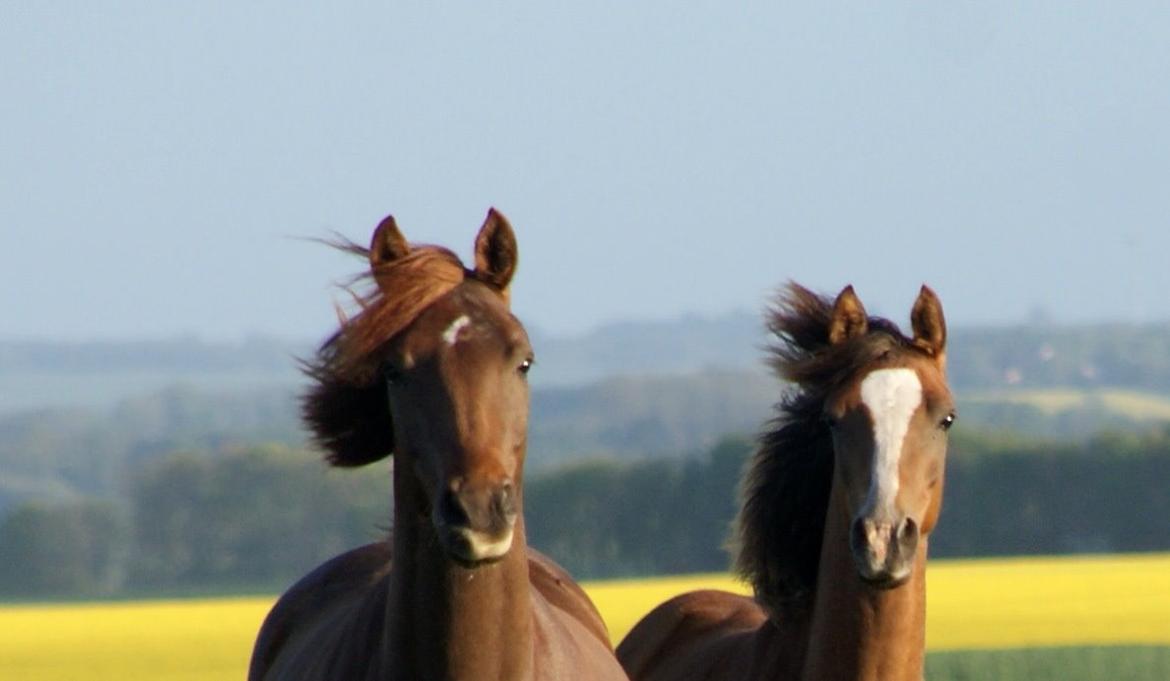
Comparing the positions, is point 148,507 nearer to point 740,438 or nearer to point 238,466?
point 238,466

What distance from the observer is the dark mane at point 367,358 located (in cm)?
522

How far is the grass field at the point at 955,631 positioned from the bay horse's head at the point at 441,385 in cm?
1025

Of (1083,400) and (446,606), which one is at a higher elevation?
(1083,400)

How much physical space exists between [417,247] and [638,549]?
3186cm

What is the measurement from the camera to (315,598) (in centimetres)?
711

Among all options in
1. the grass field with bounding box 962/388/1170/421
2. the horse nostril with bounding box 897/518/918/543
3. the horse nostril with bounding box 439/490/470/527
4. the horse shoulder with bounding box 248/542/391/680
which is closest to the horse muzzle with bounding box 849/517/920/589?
the horse nostril with bounding box 897/518/918/543

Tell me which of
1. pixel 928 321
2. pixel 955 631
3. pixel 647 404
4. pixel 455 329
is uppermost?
pixel 647 404

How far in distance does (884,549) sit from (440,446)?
1.83 metres

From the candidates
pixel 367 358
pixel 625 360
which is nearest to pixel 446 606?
pixel 367 358

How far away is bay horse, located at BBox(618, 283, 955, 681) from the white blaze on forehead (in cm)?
172

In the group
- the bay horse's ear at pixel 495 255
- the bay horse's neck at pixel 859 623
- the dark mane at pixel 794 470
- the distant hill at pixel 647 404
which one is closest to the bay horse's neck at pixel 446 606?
the bay horse's ear at pixel 495 255

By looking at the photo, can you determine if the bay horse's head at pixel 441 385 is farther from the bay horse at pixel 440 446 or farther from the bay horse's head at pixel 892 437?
the bay horse's head at pixel 892 437

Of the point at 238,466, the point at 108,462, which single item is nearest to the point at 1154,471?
the point at 238,466

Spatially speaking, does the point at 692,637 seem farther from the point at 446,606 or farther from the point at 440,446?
the point at 440,446
